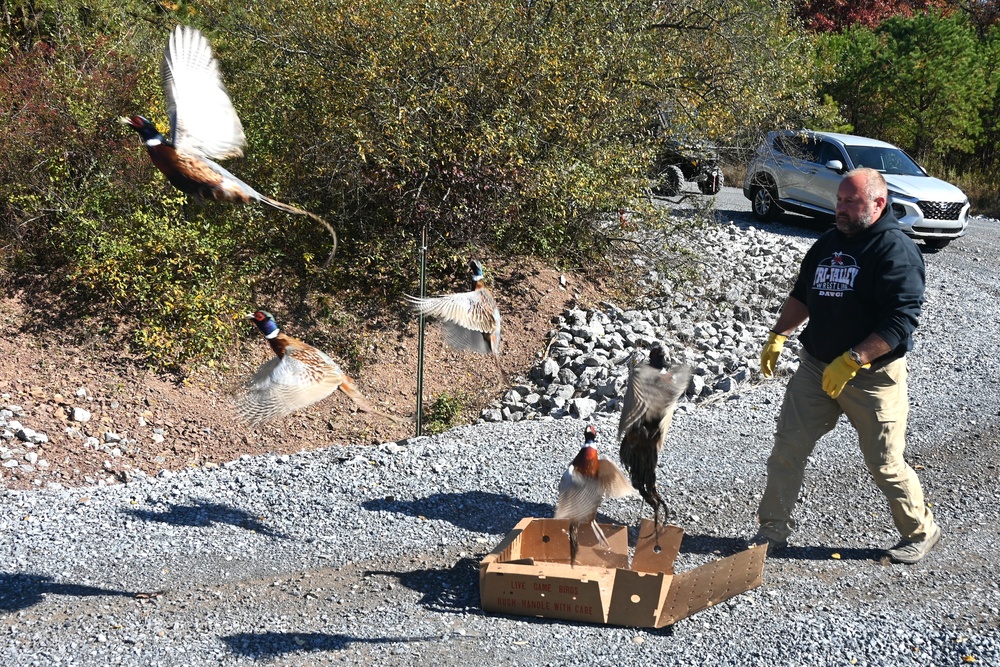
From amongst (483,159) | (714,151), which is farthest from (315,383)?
(714,151)

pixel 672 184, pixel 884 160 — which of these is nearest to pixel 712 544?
pixel 672 184

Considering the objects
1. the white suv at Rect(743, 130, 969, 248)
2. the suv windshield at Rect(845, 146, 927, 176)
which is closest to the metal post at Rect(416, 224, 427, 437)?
the white suv at Rect(743, 130, 969, 248)

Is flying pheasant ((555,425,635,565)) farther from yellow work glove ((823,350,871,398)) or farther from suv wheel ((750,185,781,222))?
suv wheel ((750,185,781,222))

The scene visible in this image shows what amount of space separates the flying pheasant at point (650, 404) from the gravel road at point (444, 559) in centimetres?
88

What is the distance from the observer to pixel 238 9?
9367mm

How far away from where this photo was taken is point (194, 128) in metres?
4.09

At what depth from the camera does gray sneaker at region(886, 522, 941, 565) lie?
4.80 meters

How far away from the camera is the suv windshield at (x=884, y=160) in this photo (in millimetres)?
15180

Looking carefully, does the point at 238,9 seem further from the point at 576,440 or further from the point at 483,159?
the point at 576,440

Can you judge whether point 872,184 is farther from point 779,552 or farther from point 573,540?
point 573,540

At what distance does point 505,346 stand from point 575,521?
524 cm

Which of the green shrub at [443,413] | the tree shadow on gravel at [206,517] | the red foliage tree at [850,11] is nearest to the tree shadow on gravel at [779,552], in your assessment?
the tree shadow on gravel at [206,517]

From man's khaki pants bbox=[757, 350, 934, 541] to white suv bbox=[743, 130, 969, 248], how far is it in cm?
1006

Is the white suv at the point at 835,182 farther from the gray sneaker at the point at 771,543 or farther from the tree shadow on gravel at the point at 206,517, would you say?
the tree shadow on gravel at the point at 206,517
